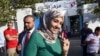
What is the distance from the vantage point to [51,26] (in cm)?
379

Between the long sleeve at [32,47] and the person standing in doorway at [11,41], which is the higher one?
the long sleeve at [32,47]

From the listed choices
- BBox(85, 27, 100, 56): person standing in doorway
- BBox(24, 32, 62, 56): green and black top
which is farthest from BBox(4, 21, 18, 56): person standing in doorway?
BBox(24, 32, 62, 56): green and black top

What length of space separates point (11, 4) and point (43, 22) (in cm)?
1995

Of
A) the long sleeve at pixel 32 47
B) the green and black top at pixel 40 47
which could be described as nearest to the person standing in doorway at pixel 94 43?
the green and black top at pixel 40 47

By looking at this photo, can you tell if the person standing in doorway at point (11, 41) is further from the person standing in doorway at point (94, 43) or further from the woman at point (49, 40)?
the woman at point (49, 40)

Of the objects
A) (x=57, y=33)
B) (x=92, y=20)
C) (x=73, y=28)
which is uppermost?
(x=57, y=33)

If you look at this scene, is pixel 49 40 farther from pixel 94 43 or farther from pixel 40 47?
pixel 94 43

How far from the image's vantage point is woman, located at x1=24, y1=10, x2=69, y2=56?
379 centimetres

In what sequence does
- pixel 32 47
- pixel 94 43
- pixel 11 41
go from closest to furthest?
pixel 32 47 → pixel 11 41 → pixel 94 43

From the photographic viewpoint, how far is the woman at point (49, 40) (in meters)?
3.79

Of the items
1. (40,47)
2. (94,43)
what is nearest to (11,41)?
(94,43)

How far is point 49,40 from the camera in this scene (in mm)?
3881

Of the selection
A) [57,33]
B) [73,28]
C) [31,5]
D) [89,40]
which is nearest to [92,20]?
[31,5]

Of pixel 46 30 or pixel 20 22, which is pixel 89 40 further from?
pixel 20 22
